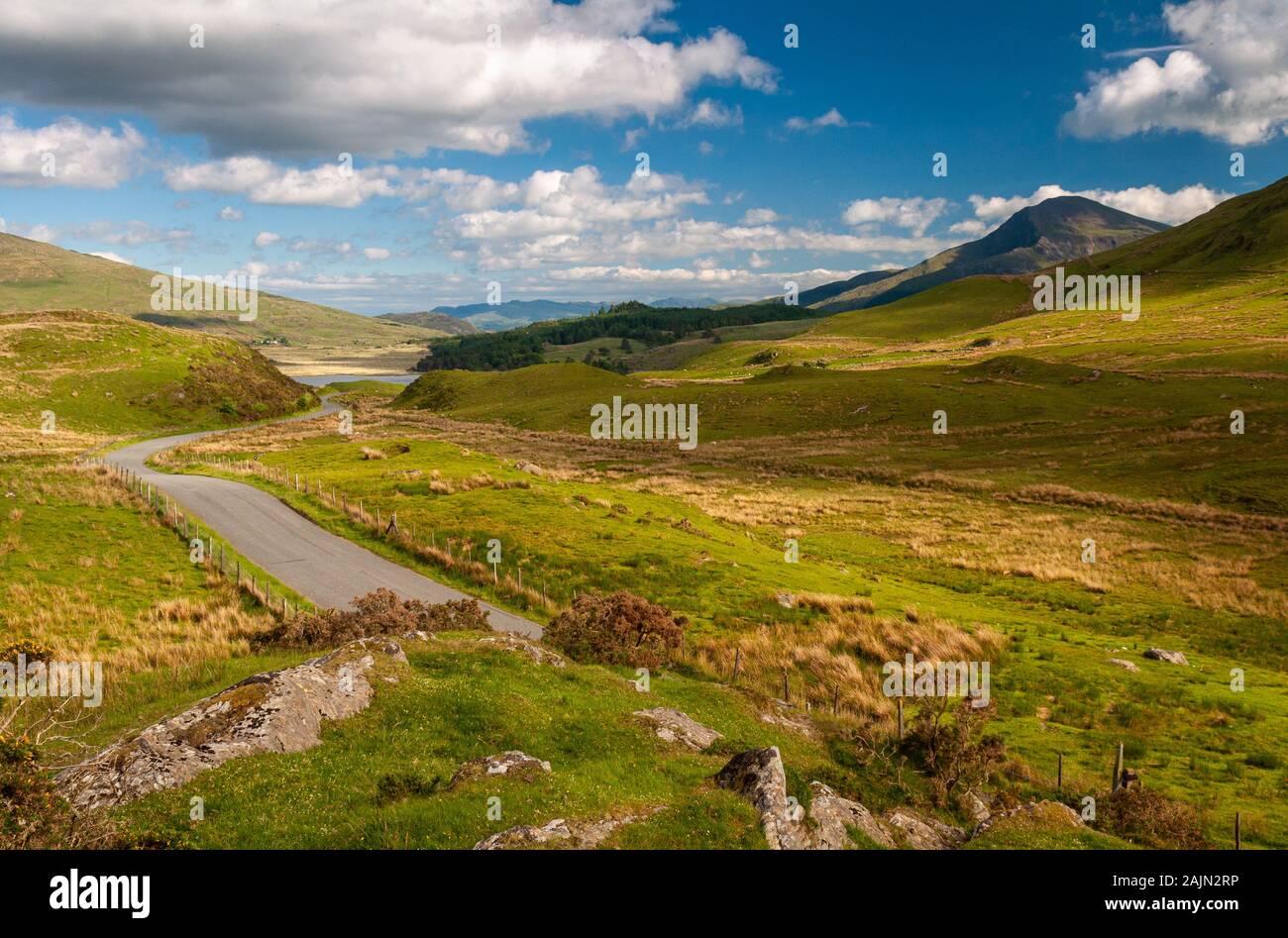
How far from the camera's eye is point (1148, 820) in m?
16.2

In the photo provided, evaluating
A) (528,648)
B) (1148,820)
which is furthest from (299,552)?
(1148,820)

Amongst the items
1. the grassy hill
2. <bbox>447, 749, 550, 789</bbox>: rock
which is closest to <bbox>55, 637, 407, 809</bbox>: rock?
<bbox>447, 749, 550, 789</bbox>: rock

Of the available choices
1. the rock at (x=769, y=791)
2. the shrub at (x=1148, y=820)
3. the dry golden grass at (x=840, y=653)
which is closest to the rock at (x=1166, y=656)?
the dry golden grass at (x=840, y=653)

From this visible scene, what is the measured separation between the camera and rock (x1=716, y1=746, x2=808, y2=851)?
41.0 feet

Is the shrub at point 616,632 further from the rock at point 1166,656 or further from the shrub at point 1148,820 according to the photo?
the rock at point 1166,656

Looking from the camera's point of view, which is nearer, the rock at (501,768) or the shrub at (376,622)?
the rock at (501,768)

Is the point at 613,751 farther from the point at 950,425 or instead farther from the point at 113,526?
the point at 950,425

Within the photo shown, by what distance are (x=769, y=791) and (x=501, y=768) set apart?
560 cm

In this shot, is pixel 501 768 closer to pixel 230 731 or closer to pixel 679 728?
pixel 679 728

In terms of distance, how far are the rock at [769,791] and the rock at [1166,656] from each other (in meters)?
24.6

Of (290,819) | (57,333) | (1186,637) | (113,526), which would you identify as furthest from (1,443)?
(1186,637)

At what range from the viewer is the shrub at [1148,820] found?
15844 millimetres

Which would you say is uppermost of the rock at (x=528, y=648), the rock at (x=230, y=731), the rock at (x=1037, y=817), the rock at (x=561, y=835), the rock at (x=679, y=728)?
the rock at (x=230, y=731)
